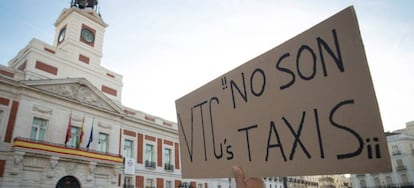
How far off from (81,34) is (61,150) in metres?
10.8

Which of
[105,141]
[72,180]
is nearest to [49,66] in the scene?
[105,141]

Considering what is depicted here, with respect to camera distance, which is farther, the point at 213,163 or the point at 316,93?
the point at 213,163

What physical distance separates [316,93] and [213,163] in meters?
0.96

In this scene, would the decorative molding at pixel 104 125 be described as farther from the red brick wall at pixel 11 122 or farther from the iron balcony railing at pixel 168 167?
the iron balcony railing at pixel 168 167

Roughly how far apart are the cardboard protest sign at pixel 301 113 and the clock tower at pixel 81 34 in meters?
21.9

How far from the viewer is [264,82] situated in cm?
180

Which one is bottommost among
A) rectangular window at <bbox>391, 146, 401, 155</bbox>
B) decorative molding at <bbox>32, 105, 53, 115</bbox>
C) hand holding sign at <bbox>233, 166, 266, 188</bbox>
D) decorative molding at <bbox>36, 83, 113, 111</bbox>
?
hand holding sign at <bbox>233, 166, 266, 188</bbox>

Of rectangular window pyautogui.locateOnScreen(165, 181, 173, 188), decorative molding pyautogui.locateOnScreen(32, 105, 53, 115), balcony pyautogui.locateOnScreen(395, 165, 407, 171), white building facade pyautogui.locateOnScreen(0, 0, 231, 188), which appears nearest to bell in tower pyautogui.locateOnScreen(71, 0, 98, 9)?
white building facade pyautogui.locateOnScreen(0, 0, 231, 188)

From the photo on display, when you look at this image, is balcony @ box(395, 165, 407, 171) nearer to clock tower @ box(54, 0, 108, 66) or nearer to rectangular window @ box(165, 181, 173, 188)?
rectangular window @ box(165, 181, 173, 188)

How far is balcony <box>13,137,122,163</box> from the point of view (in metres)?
14.7

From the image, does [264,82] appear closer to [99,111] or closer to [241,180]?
[241,180]

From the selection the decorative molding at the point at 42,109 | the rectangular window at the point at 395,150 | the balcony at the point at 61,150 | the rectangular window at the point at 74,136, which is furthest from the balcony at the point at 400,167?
the decorative molding at the point at 42,109

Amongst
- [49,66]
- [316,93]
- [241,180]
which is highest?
[49,66]

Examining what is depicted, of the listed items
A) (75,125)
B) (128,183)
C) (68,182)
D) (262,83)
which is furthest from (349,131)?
(128,183)
